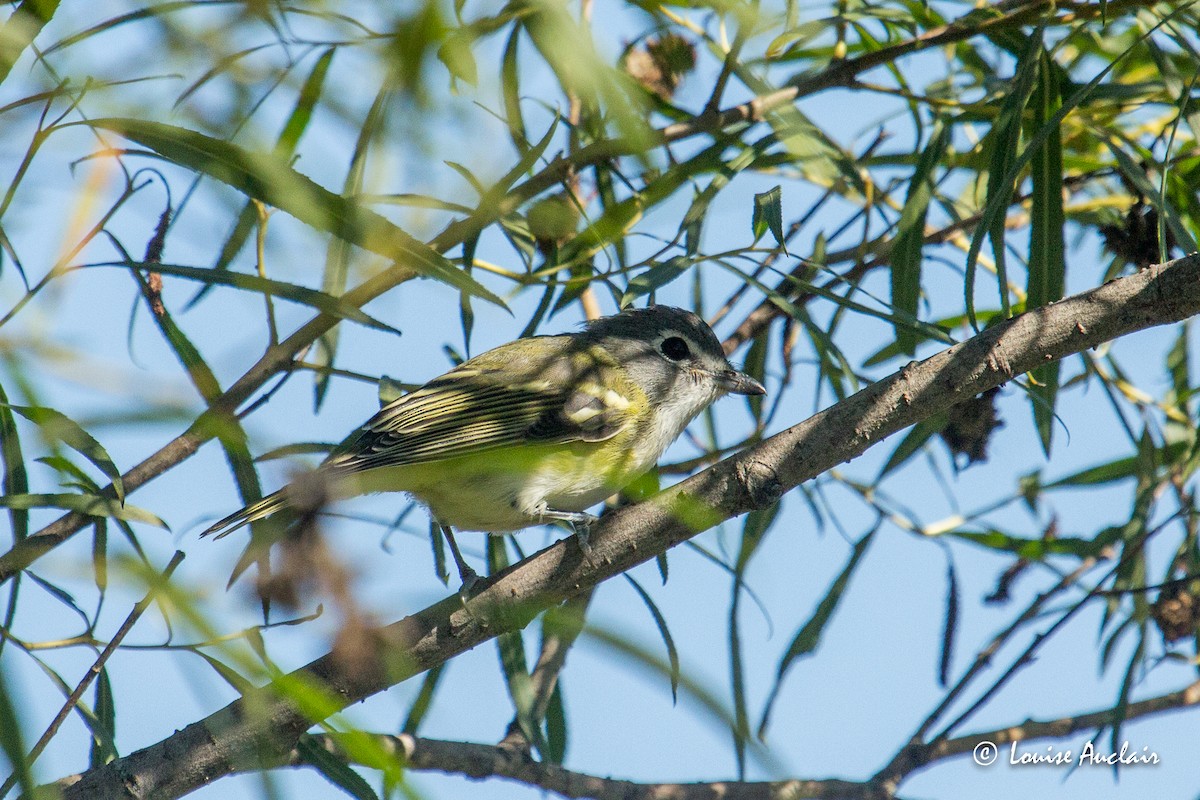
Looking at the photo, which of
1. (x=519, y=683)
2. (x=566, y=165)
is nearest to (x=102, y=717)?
(x=519, y=683)

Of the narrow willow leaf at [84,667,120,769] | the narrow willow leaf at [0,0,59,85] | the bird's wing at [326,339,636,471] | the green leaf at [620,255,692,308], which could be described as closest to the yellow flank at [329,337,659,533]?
the bird's wing at [326,339,636,471]

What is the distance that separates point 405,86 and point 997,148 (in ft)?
7.02

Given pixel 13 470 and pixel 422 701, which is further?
pixel 422 701

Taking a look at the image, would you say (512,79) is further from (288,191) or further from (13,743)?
(13,743)

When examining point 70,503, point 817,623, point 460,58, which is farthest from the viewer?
point 817,623

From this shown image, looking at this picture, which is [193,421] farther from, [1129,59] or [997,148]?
[1129,59]

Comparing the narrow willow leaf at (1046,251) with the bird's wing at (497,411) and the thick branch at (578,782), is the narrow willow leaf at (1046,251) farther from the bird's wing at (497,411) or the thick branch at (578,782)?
the bird's wing at (497,411)

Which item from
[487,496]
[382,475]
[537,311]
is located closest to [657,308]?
[537,311]

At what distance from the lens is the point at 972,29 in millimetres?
2990

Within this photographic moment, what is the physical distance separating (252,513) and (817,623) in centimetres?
161

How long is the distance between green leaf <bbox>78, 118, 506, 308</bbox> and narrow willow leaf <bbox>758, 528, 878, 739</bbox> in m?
1.64

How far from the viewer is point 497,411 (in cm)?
338

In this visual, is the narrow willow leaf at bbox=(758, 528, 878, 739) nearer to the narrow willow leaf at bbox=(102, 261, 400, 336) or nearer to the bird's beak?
the bird's beak

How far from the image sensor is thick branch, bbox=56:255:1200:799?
1.95 m
